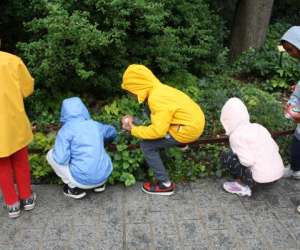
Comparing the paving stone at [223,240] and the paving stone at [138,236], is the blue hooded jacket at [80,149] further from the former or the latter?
the paving stone at [223,240]

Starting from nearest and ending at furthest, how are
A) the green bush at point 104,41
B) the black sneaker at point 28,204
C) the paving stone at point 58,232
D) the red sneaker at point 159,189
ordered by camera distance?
the paving stone at point 58,232 → the black sneaker at point 28,204 → the red sneaker at point 159,189 → the green bush at point 104,41

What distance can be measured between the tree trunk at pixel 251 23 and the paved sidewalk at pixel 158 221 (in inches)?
151

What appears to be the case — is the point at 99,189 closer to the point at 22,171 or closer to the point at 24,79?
the point at 22,171

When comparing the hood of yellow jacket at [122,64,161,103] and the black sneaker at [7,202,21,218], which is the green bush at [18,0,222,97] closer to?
the hood of yellow jacket at [122,64,161,103]

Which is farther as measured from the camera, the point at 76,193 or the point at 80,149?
the point at 76,193

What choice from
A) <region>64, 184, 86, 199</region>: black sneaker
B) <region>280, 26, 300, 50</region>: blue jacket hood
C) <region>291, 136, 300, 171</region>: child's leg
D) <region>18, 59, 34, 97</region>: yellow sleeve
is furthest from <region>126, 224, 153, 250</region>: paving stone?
<region>280, 26, 300, 50</region>: blue jacket hood

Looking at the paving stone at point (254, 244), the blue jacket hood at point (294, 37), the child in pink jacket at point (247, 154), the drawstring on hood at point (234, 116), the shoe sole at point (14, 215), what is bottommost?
the shoe sole at point (14, 215)

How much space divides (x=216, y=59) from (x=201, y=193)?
299 centimetres

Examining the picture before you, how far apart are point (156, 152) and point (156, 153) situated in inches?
0.4

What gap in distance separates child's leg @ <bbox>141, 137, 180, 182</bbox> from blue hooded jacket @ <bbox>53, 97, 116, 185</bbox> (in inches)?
15.4

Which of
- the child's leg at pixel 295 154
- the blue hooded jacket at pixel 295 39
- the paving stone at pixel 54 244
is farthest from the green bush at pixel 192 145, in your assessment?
the blue hooded jacket at pixel 295 39

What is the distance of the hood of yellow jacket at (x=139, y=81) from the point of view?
3.88 meters

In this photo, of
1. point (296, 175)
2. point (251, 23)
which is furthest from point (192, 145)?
point (251, 23)

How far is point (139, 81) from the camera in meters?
3.90
